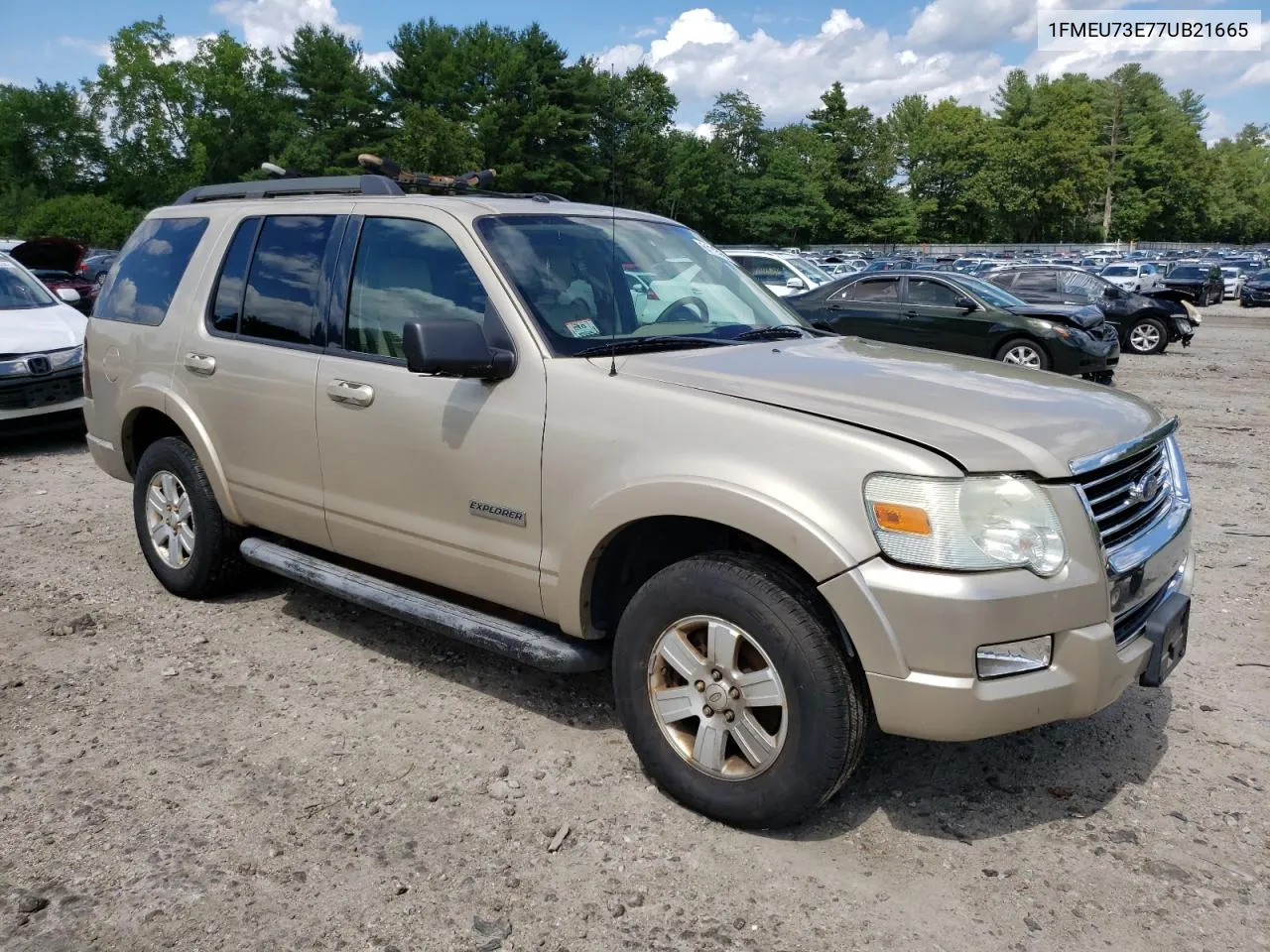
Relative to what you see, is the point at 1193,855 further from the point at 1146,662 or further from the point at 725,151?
the point at 725,151

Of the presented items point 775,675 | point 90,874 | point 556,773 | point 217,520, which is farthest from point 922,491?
point 217,520

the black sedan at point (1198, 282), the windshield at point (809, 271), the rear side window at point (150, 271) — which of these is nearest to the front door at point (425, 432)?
the rear side window at point (150, 271)

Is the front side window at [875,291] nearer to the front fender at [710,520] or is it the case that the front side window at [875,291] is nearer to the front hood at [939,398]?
the front hood at [939,398]

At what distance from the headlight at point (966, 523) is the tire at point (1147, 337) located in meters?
18.7

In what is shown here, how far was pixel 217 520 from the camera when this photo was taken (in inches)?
193

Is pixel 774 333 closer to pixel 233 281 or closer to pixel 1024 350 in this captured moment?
pixel 233 281

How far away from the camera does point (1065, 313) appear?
1461 cm

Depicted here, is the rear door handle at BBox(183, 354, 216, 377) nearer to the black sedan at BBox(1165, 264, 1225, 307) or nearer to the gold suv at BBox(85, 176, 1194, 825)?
the gold suv at BBox(85, 176, 1194, 825)

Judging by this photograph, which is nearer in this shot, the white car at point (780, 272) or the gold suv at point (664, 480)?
the gold suv at point (664, 480)

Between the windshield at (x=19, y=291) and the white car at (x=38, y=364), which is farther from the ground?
the windshield at (x=19, y=291)

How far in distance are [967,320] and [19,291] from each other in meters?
11.2

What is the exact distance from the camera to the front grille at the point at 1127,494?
9.69ft

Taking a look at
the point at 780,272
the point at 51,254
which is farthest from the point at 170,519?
the point at 780,272

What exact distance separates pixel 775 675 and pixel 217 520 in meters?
3.04
